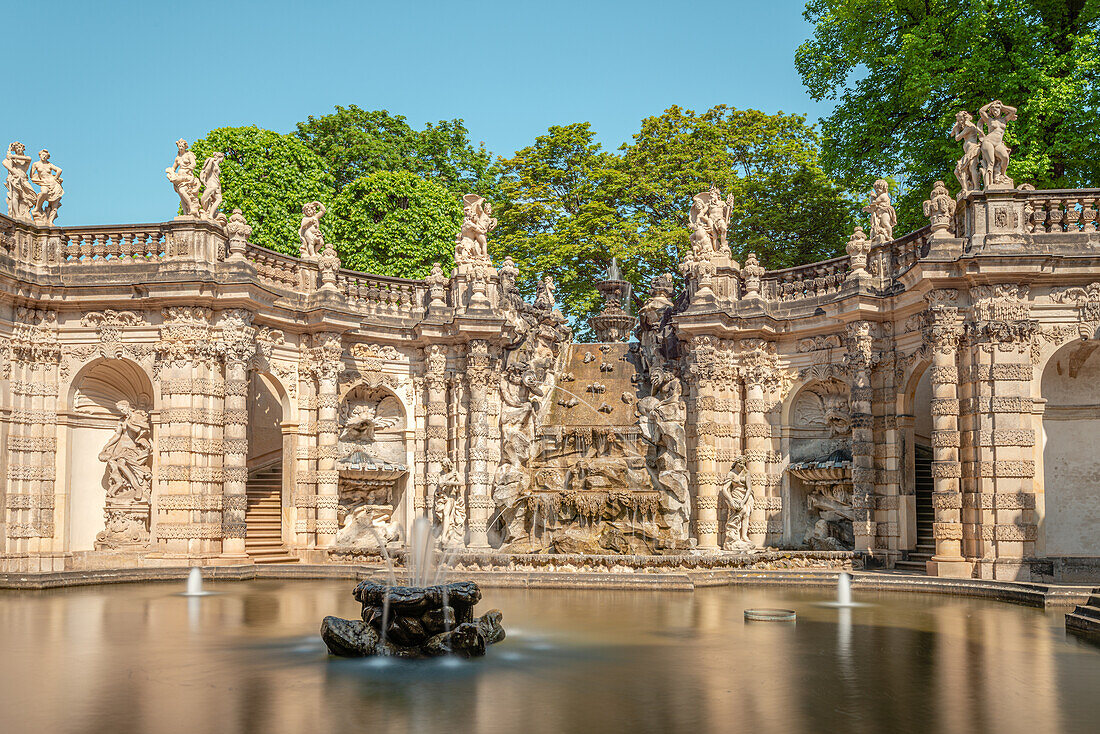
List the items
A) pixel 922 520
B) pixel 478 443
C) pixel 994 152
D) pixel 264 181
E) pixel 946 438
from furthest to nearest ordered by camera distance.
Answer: pixel 264 181, pixel 478 443, pixel 922 520, pixel 946 438, pixel 994 152

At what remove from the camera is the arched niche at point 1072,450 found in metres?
20.7

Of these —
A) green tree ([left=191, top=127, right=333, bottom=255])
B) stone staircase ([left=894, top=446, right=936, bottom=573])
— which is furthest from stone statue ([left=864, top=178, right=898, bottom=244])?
green tree ([left=191, top=127, right=333, bottom=255])

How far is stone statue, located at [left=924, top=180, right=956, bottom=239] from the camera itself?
→ 2097cm

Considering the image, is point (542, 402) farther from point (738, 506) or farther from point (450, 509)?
point (738, 506)

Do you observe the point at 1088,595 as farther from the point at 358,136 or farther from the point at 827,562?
the point at 358,136

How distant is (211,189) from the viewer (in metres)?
23.4

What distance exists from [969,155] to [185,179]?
56.6ft

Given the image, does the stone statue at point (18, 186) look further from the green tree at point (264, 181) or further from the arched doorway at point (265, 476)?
the green tree at point (264, 181)

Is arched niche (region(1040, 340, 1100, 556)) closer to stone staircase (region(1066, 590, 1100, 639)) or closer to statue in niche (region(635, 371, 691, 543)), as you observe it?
stone staircase (region(1066, 590, 1100, 639))

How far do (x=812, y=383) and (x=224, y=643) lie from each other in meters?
16.7

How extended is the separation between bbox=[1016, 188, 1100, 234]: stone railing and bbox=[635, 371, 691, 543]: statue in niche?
9164 mm

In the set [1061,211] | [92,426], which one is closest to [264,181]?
[92,426]

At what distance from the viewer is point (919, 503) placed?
24797mm

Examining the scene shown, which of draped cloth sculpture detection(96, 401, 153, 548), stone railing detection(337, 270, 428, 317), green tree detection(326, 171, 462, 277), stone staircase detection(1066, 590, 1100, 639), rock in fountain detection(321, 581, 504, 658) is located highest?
green tree detection(326, 171, 462, 277)
